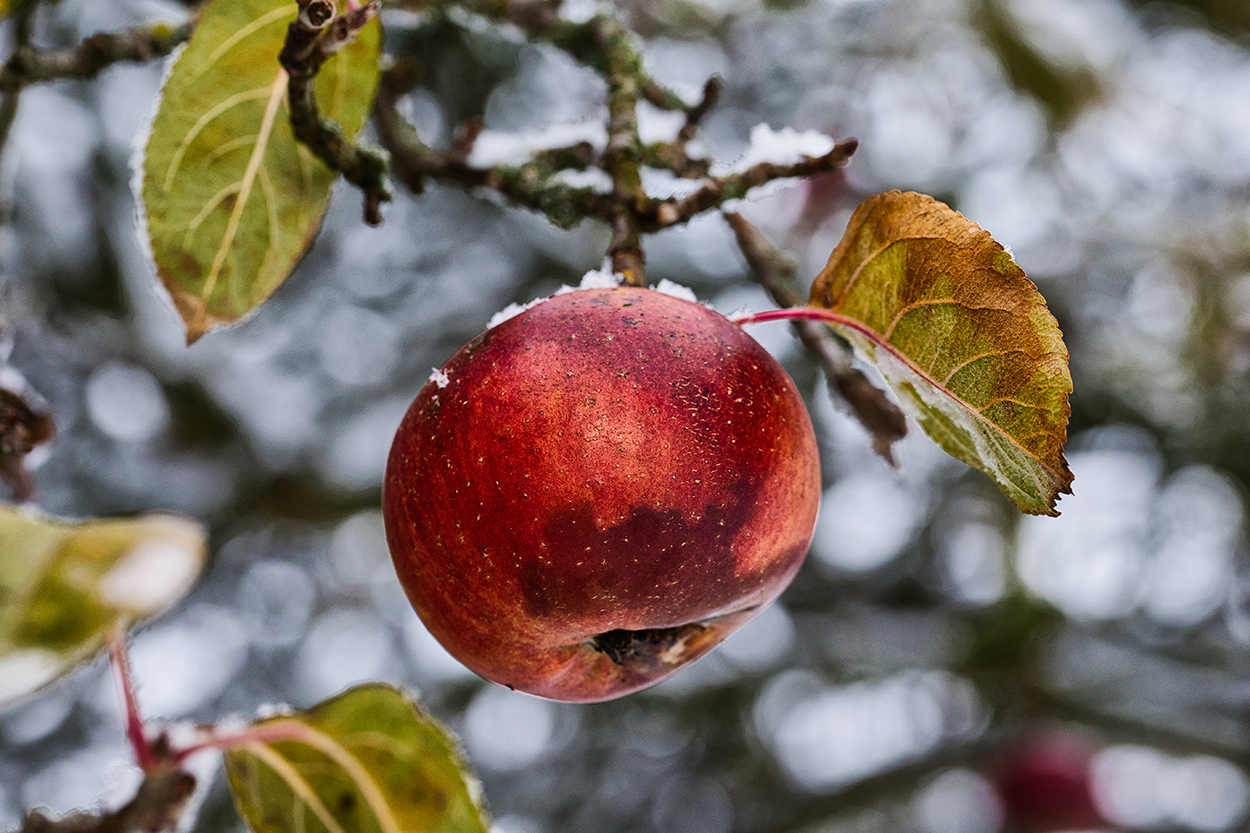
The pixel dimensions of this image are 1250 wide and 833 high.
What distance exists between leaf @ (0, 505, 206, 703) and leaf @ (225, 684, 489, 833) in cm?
25

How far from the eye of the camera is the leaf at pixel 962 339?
0.68 m

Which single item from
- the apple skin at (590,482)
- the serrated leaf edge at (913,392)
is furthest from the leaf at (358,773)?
the serrated leaf edge at (913,392)

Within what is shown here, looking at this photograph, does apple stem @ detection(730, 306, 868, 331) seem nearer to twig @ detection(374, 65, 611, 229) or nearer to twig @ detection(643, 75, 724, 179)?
twig @ detection(374, 65, 611, 229)

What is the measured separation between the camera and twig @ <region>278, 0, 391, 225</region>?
2.42 feet

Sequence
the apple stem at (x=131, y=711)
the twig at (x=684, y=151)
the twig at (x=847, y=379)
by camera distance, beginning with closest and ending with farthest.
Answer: the apple stem at (x=131, y=711) < the twig at (x=847, y=379) < the twig at (x=684, y=151)

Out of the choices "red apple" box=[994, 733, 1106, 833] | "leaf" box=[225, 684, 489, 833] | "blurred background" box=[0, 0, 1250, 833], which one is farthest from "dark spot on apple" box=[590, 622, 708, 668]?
"red apple" box=[994, 733, 1106, 833]

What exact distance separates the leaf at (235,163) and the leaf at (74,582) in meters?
0.22

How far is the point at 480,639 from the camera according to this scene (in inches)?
29.7

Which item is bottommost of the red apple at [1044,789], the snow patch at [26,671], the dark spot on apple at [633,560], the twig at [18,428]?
the red apple at [1044,789]

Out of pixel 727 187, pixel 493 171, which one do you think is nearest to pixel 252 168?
pixel 493 171

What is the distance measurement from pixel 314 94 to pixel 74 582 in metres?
0.48

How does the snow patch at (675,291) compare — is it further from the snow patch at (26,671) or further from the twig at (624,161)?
the snow patch at (26,671)

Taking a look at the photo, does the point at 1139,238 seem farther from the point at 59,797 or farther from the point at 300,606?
the point at 59,797

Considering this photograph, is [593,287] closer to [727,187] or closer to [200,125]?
[727,187]
